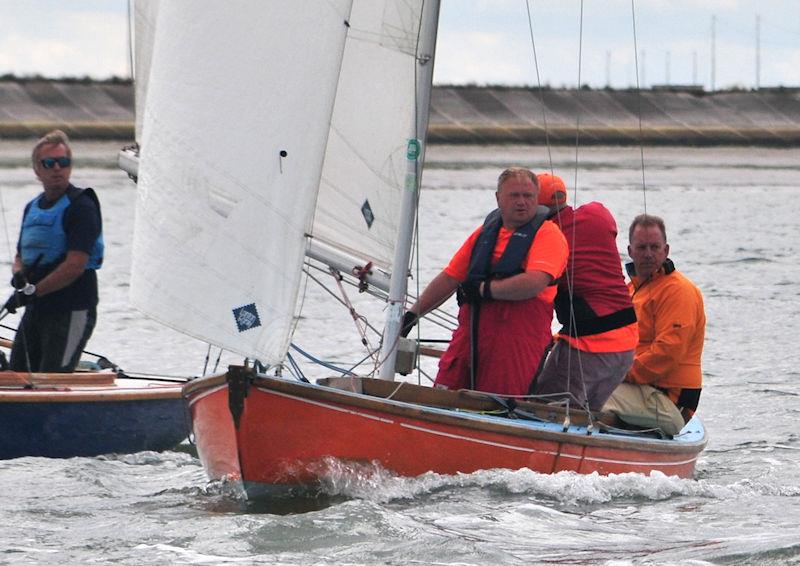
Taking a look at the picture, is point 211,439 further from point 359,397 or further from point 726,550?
point 726,550

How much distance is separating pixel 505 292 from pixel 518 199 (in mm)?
434

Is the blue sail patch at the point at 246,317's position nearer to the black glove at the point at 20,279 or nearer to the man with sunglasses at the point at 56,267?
the man with sunglasses at the point at 56,267

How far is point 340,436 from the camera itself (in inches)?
299

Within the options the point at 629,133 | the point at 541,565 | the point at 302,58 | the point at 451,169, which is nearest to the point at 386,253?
the point at 302,58

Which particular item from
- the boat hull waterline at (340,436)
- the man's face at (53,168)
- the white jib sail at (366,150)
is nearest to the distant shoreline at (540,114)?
the man's face at (53,168)

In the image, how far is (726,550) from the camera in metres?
7.20

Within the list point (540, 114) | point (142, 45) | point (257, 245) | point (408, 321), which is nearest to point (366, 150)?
point (408, 321)

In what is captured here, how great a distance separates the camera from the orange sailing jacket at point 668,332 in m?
8.90

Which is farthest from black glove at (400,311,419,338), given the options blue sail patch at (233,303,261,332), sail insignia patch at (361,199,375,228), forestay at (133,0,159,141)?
forestay at (133,0,159,141)

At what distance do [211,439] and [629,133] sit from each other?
4569cm

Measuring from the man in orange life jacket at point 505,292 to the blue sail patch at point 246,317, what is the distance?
1.08m

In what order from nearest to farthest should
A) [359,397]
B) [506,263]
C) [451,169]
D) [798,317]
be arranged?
[359,397]
[506,263]
[798,317]
[451,169]

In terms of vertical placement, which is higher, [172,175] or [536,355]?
[172,175]

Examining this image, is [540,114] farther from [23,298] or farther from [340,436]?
[340,436]
